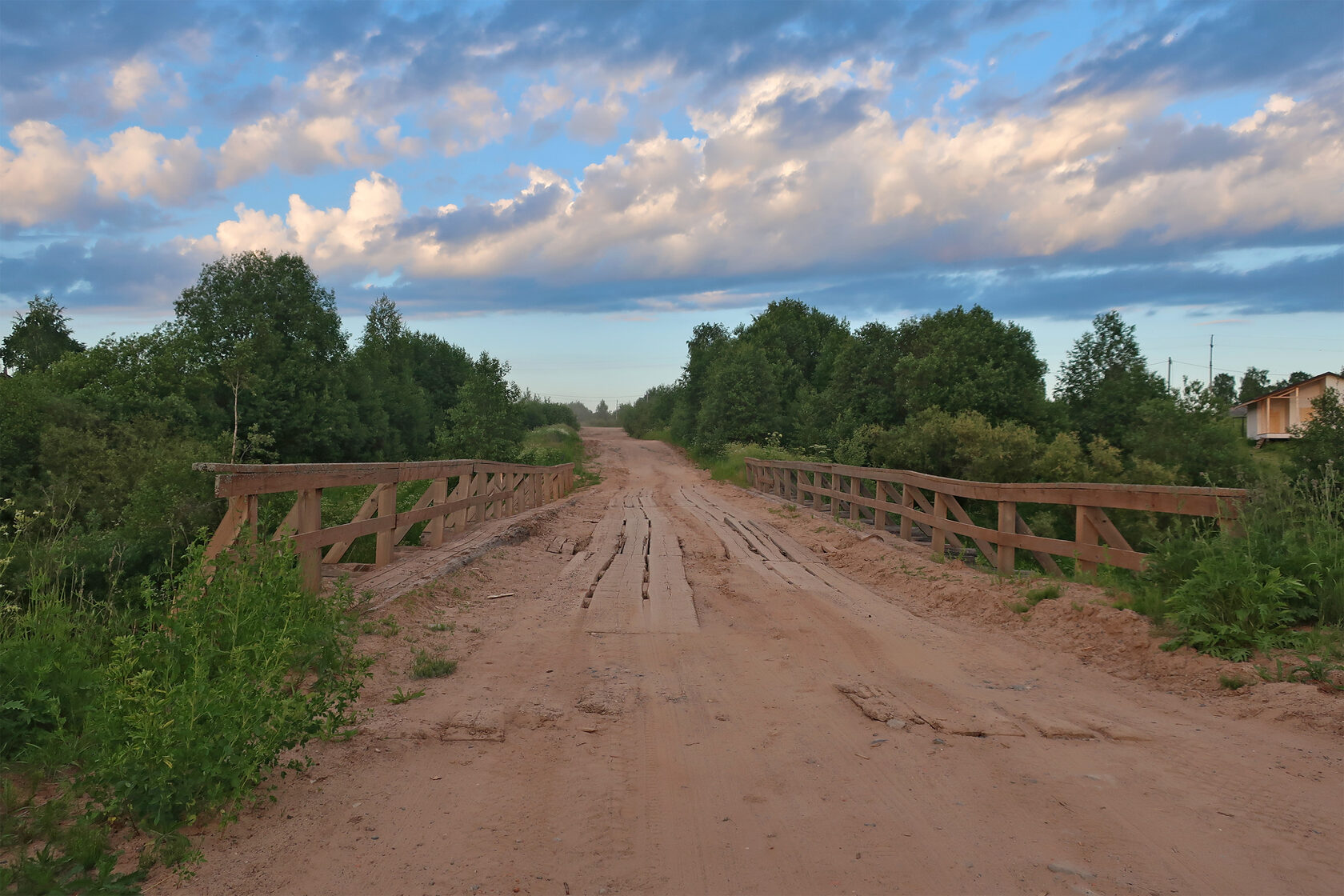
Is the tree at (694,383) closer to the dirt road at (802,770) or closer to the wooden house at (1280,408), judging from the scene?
the wooden house at (1280,408)

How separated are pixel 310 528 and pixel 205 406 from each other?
33517mm

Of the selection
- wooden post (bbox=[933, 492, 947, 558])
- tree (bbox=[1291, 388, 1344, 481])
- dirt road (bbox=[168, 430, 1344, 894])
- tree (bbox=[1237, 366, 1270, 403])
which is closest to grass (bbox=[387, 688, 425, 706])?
dirt road (bbox=[168, 430, 1344, 894])

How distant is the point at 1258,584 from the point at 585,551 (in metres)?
7.79

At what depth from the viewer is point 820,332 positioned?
65.4 metres

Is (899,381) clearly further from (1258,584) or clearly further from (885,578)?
(1258,584)

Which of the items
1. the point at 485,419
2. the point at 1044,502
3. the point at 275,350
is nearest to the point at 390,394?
the point at 275,350

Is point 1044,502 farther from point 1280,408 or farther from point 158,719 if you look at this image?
point 1280,408

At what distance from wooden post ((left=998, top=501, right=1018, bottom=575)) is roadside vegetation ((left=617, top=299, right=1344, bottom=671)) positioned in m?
1.21

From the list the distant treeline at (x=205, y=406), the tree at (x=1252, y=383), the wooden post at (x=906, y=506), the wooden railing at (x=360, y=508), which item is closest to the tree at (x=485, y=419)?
the distant treeline at (x=205, y=406)

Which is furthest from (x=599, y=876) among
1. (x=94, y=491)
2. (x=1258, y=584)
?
(x=94, y=491)

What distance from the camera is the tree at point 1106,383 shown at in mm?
34438

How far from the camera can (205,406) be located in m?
34.3

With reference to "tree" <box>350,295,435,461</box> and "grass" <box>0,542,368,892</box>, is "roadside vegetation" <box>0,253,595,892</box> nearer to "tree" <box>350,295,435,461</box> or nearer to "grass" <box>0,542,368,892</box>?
"grass" <box>0,542,368,892</box>

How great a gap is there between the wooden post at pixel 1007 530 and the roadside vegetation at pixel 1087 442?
1210mm
